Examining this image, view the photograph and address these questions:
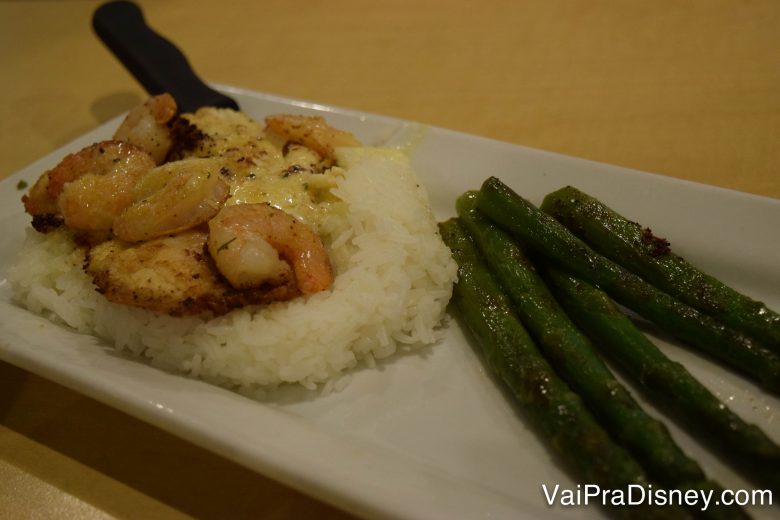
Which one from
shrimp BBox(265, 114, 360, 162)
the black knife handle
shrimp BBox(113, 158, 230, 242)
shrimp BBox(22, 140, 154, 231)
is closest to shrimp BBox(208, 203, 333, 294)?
shrimp BBox(113, 158, 230, 242)

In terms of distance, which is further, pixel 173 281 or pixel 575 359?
pixel 173 281

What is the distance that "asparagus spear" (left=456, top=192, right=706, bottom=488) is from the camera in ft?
6.25

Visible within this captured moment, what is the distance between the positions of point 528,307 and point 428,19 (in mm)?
4041

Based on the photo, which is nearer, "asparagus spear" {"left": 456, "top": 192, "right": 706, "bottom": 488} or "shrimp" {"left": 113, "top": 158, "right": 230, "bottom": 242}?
"asparagus spear" {"left": 456, "top": 192, "right": 706, "bottom": 488}

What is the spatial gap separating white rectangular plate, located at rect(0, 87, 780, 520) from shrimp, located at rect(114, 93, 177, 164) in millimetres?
783

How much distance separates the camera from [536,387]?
2.19m

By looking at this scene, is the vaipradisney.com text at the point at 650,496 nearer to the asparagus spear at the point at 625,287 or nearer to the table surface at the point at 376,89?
the asparagus spear at the point at 625,287

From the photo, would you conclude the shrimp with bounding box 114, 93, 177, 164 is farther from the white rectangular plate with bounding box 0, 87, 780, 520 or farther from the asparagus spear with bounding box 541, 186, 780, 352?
the asparagus spear with bounding box 541, 186, 780, 352

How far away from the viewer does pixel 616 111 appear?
4.16 metres

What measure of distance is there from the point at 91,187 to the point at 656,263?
2.56m

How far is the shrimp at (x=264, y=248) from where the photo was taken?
240 cm

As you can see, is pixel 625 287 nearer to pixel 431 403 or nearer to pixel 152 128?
pixel 431 403

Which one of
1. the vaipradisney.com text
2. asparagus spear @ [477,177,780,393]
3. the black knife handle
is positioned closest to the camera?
the vaipradisney.com text

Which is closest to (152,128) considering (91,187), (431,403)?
(91,187)
